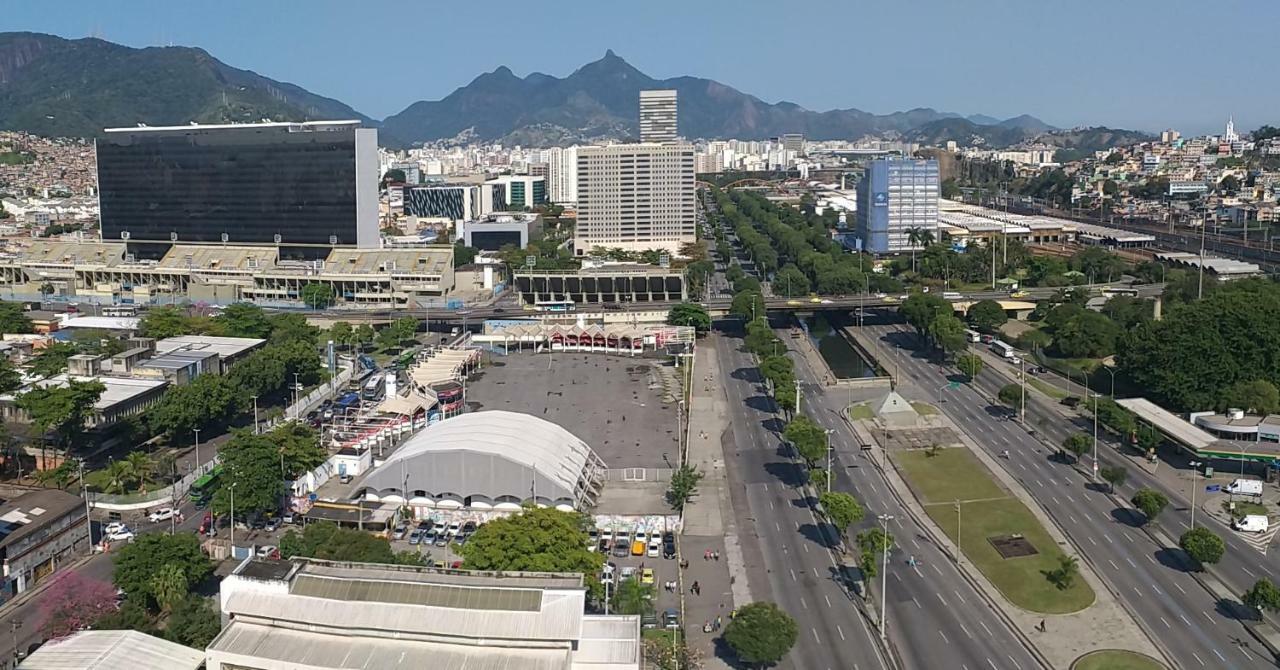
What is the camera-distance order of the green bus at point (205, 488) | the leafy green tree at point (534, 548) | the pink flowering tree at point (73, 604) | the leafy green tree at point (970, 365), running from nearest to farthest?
the pink flowering tree at point (73, 604)
the leafy green tree at point (534, 548)
the green bus at point (205, 488)
the leafy green tree at point (970, 365)

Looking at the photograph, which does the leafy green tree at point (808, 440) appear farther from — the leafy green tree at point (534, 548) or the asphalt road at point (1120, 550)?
the leafy green tree at point (534, 548)

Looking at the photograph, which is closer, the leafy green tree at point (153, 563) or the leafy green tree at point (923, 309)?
the leafy green tree at point (153, 563)

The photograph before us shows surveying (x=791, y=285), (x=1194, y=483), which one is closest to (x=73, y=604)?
(x=1194, y=483)

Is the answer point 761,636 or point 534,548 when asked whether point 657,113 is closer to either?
point 534,548

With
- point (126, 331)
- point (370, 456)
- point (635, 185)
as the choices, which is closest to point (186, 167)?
point (126, 331)

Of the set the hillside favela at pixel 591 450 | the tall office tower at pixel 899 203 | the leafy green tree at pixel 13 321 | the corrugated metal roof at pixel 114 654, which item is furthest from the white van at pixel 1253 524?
the tall office tower at pixel 899 203

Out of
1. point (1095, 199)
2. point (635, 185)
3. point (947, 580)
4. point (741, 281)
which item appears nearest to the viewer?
point (947, 580)

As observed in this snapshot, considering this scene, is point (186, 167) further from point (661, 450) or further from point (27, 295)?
point (661, 450)
